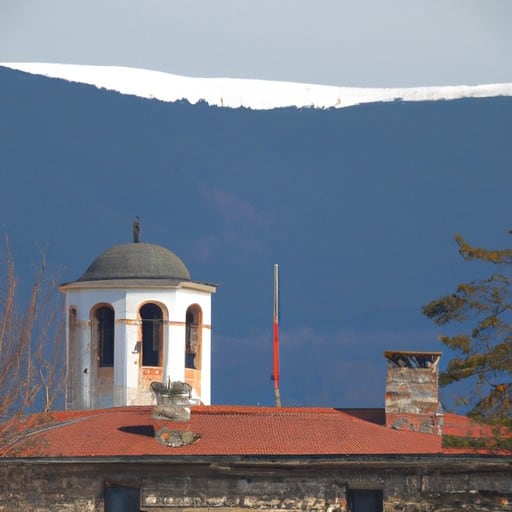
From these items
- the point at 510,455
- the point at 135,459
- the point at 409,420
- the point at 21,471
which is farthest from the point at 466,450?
the point at 21,471

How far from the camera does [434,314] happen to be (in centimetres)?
2625

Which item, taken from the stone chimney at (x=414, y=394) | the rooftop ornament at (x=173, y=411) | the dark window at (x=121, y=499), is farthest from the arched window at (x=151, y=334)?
the dark window at (x=121, y=499)

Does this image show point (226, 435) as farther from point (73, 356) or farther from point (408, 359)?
point (73, 356)

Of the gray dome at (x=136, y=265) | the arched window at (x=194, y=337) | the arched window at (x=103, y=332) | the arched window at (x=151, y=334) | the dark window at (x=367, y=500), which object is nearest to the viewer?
the dark window at (x=367, y=500)

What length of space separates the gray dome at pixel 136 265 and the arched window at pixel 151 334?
597 millimetres

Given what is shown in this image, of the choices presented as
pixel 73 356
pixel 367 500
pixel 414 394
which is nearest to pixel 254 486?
pixel 367 500

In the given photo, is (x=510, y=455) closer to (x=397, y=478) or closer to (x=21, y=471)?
(x=397, y=478)

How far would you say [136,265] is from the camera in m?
33.3

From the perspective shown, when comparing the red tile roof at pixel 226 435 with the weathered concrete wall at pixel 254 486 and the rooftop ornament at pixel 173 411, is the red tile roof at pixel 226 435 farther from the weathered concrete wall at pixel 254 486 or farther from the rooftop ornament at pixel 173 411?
the weathered concrete wall at pixel 254 486

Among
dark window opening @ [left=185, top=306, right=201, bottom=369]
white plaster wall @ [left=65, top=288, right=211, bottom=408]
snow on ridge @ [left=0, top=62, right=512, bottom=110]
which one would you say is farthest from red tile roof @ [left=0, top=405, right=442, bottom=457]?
snow on ridge @ [left=0, top=62, right=512, bottom=110]

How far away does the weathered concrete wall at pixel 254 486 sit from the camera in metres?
25.9

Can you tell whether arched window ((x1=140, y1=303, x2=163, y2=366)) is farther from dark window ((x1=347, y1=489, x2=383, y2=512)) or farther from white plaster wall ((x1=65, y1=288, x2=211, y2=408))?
dark window ((x1=347, y1=489, x2=383, y2=512))

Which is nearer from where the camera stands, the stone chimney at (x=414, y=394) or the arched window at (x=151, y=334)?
the stone chimney at (x=414, y=394)

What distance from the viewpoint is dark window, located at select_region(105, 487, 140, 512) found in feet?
86.3
